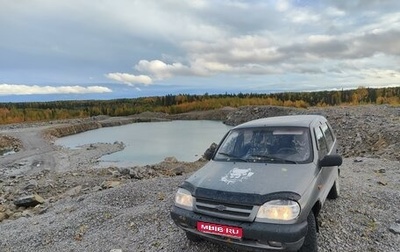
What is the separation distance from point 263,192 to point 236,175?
24.5 inches

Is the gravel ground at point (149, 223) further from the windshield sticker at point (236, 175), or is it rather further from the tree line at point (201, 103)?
the tree line at point (201, 103)

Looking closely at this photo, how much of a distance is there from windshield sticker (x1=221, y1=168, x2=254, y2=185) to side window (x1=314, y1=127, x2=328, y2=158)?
1386mm

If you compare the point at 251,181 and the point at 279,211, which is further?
the point at 251,181

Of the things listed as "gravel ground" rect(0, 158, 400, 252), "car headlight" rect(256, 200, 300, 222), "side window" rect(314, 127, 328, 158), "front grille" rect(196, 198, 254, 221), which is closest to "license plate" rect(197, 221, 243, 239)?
"front grille" rect(196, 198, 254, 221)

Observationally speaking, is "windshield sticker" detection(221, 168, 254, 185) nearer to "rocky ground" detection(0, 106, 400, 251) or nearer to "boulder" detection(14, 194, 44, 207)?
"rocky ground" detection(0, 106, 400, 251)

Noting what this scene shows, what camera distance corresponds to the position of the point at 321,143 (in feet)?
18.2

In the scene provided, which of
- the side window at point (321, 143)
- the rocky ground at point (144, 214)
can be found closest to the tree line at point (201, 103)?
the rocky ground at point (144, 214)

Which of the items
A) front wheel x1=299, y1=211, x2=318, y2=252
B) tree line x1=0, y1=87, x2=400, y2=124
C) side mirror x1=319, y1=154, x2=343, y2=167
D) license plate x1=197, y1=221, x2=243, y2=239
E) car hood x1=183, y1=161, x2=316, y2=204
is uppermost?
side mirror x1=319, y1=154, x2=343, y2=167

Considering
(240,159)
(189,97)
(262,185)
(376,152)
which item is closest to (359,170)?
(376,152)

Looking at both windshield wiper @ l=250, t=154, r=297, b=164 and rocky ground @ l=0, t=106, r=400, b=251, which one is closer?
windshield wiper @ l=250, t=154, r=297, b=164

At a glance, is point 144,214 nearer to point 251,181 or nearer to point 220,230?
point 220,230

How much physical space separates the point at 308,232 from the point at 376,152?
1251 cm

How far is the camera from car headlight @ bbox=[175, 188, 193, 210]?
14.4 ft

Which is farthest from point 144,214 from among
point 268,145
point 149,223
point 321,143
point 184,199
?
point 321,143
